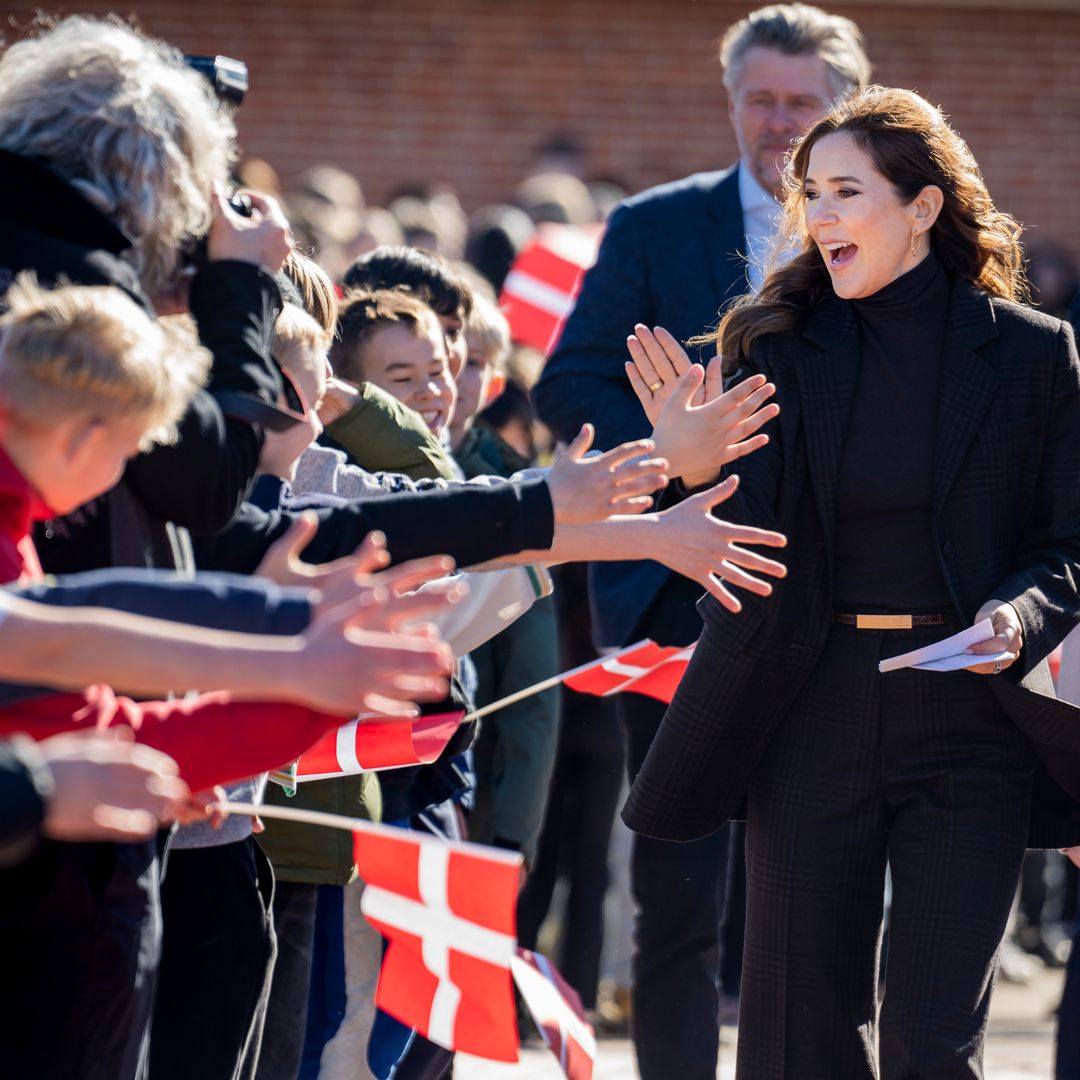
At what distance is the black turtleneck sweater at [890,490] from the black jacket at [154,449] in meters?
1.42

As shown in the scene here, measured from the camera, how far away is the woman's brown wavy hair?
3.89 meters

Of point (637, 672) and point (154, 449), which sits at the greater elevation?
point (154, 449)

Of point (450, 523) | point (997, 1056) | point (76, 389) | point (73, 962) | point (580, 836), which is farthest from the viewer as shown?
point (580, 836)

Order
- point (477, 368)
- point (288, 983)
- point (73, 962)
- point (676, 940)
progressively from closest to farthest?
point (73, 962) < point (288, 983) < point (676, 940) < point (477, 368)

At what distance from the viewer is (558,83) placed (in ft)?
42.8

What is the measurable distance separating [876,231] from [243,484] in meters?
1.69

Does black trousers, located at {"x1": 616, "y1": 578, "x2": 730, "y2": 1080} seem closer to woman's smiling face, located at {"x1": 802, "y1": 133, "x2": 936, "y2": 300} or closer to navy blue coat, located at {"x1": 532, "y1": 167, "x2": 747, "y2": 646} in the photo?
navy blue coat, located at {"x1": 532, "y1": 167, "x2": 747, "y2": 646}

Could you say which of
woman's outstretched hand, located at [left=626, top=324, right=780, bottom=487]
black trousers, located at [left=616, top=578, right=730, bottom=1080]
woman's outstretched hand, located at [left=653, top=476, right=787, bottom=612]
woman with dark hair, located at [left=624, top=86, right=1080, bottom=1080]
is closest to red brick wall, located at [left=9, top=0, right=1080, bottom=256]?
black trousers, located at [left=616, top=578, right=730, bottom=1080]

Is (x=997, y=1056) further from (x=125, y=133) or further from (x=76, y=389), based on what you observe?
(x=76, y=389)

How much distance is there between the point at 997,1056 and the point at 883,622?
2612mm

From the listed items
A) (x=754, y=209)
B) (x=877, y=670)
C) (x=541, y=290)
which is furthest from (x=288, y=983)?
(x=541, y=290)

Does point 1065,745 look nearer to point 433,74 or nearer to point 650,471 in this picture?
point 650,471

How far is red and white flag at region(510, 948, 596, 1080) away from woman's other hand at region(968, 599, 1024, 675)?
955 mm

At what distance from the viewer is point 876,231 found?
12.6 ft
